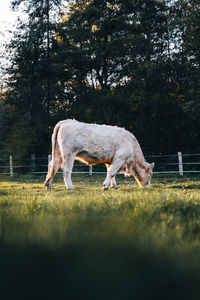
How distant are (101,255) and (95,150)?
8858 mm

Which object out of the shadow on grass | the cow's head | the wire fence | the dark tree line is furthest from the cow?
the dark tree line

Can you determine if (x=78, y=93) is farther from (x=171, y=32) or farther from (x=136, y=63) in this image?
(x=171, y=32)

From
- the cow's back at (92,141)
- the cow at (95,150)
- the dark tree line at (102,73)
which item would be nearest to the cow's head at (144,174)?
the cow at (95,150)

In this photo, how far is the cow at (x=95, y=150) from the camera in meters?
10.5

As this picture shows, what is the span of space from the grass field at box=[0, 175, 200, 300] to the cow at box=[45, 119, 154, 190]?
24.1 feet

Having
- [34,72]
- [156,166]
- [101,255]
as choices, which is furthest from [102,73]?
[101,255]

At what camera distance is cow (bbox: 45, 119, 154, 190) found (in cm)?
1048

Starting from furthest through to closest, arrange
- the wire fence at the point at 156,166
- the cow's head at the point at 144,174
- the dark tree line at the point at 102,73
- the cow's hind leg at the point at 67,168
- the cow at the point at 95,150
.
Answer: the dark tree line at the point at 102,73 → the wire fence at the point at 156,166 → the cow's head at the point at 144,174 → the cow at the point at 95,150 → the cow's hind leg at the point at 67,168

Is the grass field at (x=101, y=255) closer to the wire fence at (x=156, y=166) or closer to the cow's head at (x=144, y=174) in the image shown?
the cow's head at (x=144, y=174)

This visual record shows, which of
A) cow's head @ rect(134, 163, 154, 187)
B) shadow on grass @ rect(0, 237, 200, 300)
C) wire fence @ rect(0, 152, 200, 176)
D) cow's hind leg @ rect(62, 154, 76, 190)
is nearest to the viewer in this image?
shadow on grass @ rect(0, 237, 200, 300)

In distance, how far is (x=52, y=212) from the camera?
3436mm

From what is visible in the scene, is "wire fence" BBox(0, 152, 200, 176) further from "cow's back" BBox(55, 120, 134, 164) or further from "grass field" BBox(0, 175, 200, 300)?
"grass field" BBox(0, 175, 200, 300)

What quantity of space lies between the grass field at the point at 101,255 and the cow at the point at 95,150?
7.34 metres

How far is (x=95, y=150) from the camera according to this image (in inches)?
427
